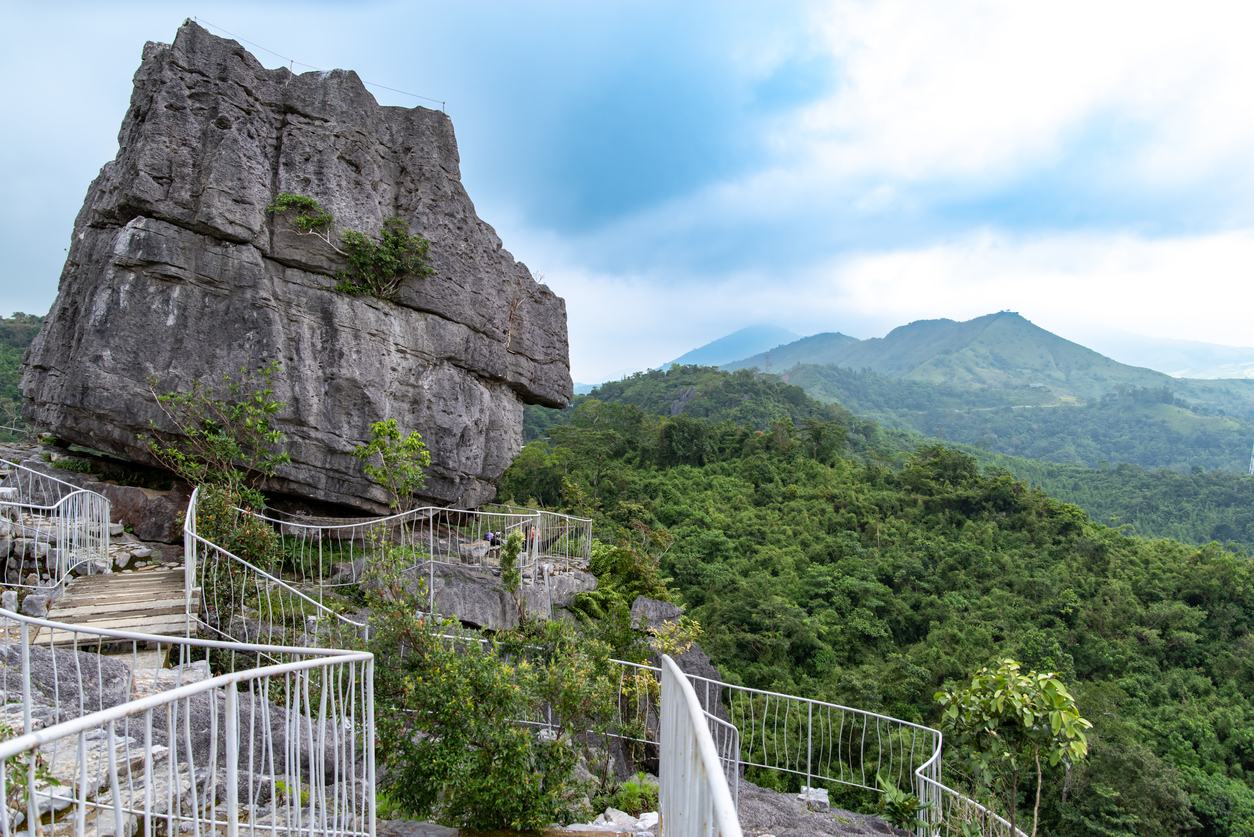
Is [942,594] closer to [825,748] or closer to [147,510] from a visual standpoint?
[825,748]

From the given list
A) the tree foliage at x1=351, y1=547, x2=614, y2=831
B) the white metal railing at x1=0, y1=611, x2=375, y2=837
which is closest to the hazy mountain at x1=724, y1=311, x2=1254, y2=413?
the tree foliage at x1=351, y1=547, x2=614, y2=831

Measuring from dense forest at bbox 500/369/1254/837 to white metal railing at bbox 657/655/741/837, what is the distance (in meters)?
14.2

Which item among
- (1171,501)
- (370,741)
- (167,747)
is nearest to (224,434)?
(167,747)

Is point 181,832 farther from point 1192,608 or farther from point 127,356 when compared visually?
point 1192,608

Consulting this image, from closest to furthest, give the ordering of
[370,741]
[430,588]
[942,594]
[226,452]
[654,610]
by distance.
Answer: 1. [370,741]
2. [430,588]
3. [226,452]
4. [654,610]
5. [942,594]

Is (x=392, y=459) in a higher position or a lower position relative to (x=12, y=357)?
lower

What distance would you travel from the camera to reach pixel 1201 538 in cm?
3834

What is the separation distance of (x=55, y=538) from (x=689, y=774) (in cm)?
986

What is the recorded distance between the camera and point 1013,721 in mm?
5113

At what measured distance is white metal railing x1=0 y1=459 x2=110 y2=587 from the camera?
7324 millimetres

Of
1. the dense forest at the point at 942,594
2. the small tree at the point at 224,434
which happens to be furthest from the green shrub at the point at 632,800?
the dense forest at the point at 942,594

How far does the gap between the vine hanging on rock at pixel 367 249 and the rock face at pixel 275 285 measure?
0.16 metres

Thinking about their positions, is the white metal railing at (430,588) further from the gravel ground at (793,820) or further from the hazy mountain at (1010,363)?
the hazy mountain at (1010,363)

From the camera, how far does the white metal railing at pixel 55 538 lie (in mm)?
7324
